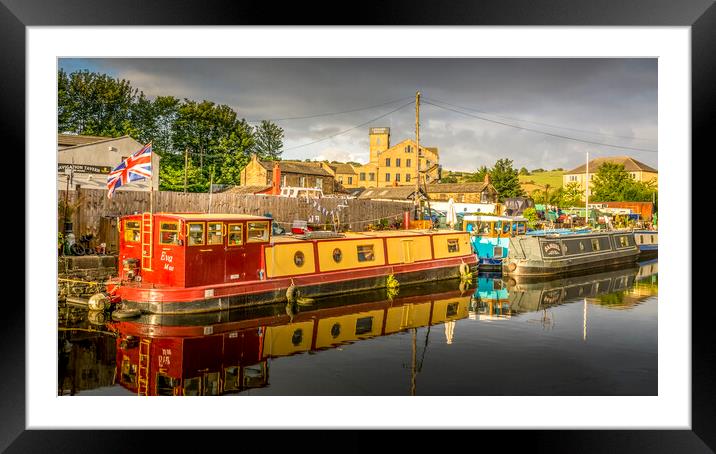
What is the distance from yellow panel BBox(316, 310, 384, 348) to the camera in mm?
11773

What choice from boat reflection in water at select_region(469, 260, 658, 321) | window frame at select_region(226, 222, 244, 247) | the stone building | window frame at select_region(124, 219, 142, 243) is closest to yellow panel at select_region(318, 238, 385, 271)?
window frame at select_region(226, 222, 244, 247)

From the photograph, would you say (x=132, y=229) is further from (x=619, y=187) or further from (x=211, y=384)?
(x=619, y=187)

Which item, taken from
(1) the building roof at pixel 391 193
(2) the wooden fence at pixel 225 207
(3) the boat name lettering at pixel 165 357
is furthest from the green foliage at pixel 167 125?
(3) the boat name lettering at pixel 165 357

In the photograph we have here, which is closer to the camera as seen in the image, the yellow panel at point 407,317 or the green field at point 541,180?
the yellow panel at point 407,317

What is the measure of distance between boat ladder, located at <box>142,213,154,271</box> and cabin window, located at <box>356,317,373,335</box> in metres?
5.16

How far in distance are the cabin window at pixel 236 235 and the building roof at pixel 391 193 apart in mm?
22431

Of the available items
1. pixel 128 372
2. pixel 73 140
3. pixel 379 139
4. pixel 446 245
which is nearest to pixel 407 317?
pixel 128 372

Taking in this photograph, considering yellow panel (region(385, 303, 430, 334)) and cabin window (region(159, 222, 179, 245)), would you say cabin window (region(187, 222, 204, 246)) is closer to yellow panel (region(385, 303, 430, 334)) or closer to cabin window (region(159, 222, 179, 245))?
cabin window (region(159, 222, 179, 245))

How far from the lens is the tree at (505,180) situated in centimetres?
4494

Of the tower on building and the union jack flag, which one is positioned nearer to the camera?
the union jack flag

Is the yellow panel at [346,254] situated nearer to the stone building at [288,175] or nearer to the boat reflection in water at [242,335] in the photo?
the boat reflection in water at [242,335]

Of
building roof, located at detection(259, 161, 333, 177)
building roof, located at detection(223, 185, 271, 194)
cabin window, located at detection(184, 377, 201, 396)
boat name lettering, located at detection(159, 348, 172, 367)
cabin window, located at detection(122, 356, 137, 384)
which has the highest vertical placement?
building roof, located at detection(259, 161, 333, 177)
